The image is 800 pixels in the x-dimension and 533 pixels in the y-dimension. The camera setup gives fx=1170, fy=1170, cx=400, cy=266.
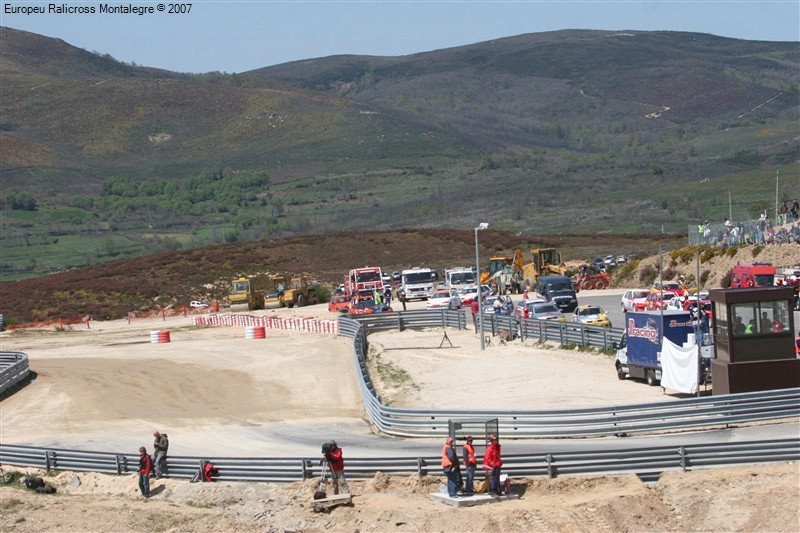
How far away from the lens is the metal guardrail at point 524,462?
21.6m

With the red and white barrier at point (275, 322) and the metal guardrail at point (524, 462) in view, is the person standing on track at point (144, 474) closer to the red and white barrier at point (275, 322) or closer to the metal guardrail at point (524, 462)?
the metal guardrail at point (524, 462)

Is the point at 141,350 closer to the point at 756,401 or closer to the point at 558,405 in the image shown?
the point at 558,405

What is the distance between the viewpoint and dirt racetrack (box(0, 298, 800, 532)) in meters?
20.8

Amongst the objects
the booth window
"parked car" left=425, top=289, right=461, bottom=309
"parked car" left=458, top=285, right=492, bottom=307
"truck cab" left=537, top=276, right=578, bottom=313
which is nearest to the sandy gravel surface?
the booth window

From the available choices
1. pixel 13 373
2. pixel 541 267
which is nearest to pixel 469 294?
pixel 541 267

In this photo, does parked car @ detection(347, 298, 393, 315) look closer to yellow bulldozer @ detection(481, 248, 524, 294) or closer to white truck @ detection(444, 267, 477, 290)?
white truck @ detection(444, 267, 477, 290)

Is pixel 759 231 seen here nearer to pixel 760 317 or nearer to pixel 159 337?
pixel 159 337

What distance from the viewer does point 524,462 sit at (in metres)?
22.9

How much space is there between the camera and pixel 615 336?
40031 millimetres

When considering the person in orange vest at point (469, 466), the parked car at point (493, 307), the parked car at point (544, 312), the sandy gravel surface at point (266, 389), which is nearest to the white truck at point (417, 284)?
the parked car at point (493, 307)

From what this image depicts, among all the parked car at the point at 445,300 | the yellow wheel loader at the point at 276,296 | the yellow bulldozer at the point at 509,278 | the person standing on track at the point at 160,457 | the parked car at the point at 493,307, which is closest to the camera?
the person standing on track at the point at 160,457

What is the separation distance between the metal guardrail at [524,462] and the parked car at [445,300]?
36.2m

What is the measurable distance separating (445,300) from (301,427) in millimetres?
33031

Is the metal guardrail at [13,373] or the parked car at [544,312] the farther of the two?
the parked car at [544,312]
